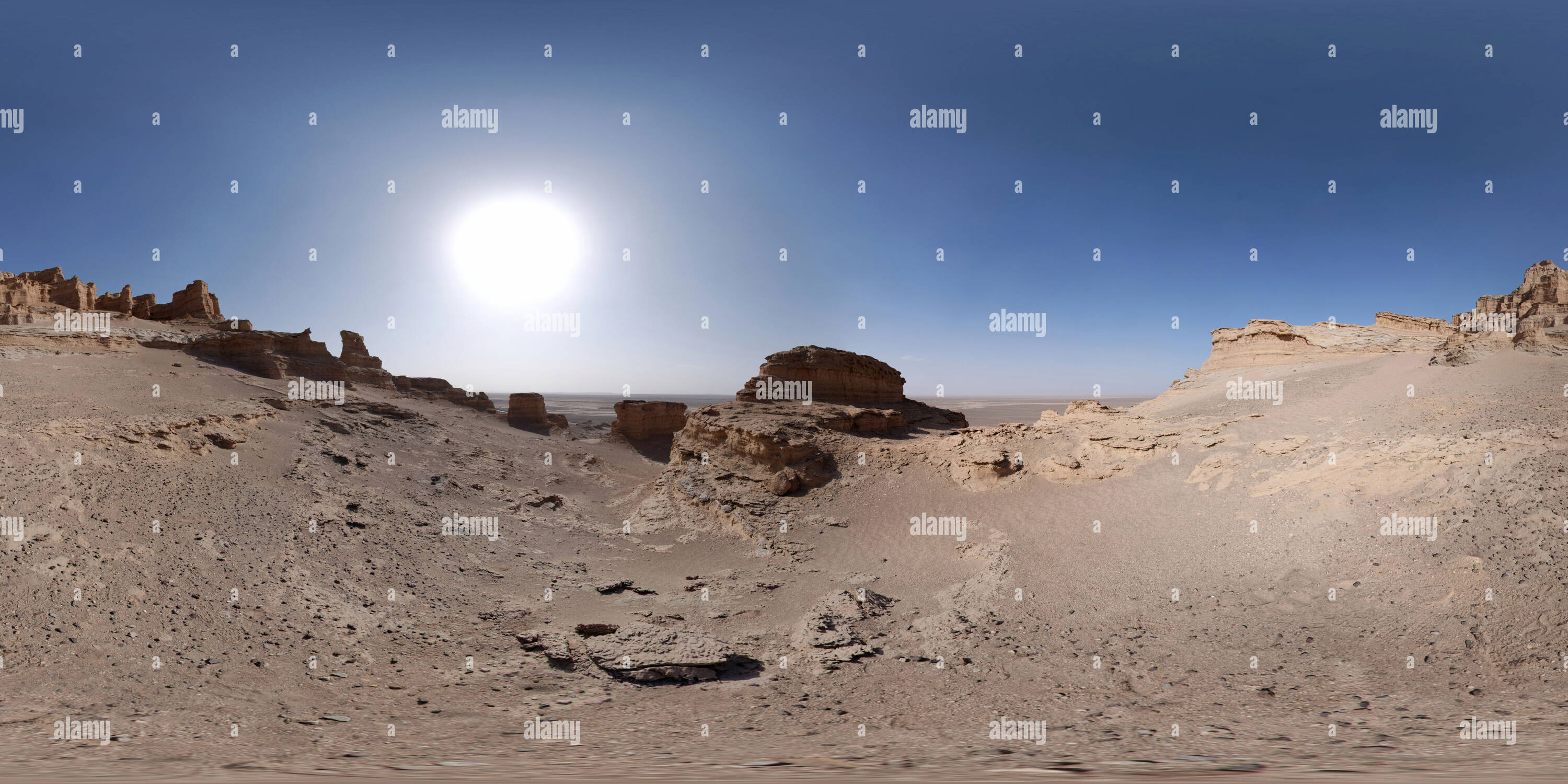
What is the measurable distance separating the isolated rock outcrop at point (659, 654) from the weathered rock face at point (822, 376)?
14.2 metres

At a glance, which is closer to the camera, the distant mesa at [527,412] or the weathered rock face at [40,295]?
the weathered rock face at [40,295]

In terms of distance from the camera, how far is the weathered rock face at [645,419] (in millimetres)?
41781

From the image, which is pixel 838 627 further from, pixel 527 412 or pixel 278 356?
pixel 527 412

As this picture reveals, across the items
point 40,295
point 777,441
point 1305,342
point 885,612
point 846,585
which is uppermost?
point 40,295

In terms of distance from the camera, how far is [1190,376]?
2431 cm

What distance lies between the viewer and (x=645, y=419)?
138ft

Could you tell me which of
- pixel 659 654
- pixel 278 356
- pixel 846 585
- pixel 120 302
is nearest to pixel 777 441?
pixel 846 585

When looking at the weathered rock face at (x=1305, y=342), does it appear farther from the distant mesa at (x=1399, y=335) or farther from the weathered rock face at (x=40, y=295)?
the weathered rock face at (x=40, y=295)

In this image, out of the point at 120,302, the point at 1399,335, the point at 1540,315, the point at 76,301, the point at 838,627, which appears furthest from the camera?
the point at 120,302

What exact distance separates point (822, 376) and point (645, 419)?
2175 cm

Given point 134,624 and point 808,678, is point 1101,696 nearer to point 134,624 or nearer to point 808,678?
point 808,678

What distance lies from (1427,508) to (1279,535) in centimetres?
216

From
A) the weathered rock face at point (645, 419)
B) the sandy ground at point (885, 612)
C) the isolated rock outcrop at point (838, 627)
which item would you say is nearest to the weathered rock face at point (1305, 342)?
the sandy ground at point (885, 612)

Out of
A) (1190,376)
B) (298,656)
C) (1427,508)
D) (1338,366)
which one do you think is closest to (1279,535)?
(1427,508)
